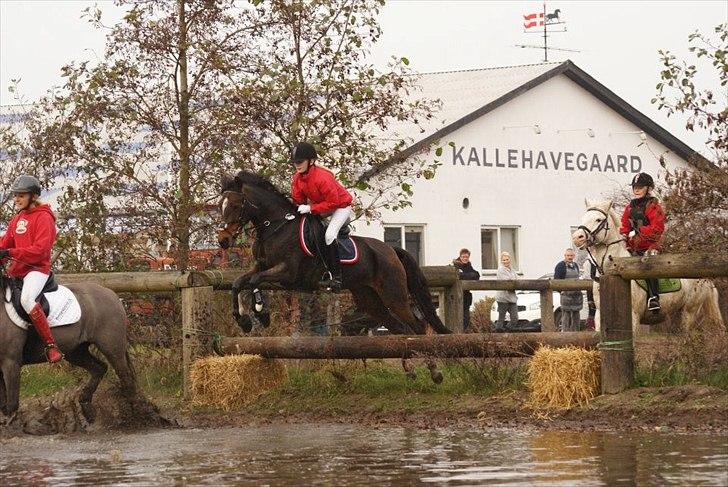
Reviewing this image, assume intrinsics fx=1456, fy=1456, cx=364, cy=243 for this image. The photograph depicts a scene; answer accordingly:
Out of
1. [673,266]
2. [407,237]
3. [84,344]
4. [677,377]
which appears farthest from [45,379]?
[407,237]

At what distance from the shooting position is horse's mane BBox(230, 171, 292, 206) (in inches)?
600

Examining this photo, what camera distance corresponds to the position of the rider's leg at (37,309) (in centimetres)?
1287

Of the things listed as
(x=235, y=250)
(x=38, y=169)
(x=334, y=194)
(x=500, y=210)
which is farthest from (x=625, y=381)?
(x=500, y=210)

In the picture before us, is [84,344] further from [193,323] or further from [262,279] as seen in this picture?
[262,279]

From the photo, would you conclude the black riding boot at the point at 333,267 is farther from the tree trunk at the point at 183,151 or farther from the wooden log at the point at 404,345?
the tree trunk at the point at 183,151

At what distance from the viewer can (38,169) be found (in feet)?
71.7

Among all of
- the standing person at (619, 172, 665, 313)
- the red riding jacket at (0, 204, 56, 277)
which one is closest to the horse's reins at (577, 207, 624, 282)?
the standing person at (619, 172, 665, 313)

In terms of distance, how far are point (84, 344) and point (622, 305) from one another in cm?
504

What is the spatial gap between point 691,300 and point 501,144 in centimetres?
2156

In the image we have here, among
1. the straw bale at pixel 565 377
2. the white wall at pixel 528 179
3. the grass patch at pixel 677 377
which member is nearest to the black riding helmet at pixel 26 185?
the straw bale at pixel 565 377

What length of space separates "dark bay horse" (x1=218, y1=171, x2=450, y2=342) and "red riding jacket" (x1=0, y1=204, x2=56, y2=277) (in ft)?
7.66

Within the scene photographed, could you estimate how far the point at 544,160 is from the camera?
128 feet

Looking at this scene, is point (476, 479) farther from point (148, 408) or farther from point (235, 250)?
point (235, 250)

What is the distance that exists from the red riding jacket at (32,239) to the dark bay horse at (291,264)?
2335 millimetres
